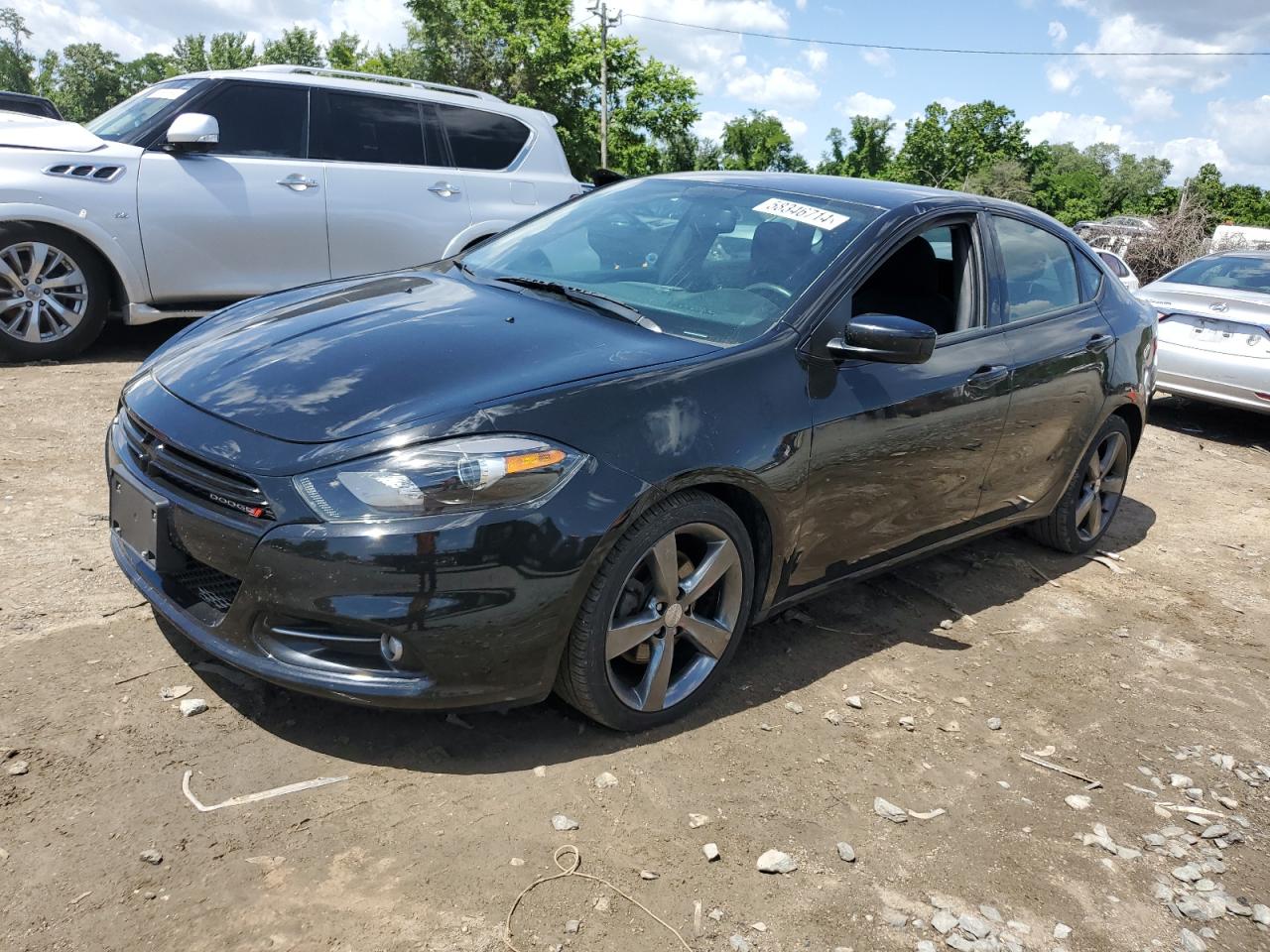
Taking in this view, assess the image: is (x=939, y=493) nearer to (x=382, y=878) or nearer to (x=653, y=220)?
(x=653, y=220)

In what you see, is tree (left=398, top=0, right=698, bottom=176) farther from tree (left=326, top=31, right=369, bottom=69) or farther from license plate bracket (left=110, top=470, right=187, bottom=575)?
license plate bracket (left=110, top=470, right=187, bottom=575)

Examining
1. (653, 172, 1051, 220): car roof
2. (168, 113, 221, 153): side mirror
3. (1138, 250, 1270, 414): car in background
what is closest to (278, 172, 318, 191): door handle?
(168, 113, 221, 153): side mirror

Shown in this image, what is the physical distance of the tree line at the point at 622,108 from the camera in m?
50.0

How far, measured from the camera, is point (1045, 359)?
439cm

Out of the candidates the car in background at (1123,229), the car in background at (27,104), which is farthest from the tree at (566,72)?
the car in background at (27,104)

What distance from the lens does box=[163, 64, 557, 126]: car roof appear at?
24.0 ft

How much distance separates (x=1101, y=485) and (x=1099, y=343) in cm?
86

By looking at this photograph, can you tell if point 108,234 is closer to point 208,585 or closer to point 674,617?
point 208,585

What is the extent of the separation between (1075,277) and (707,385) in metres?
2.57

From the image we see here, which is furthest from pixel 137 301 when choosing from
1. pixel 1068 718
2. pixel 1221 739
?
pixel 1221 739

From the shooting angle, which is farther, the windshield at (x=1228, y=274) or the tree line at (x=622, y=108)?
the tree line at (x=622, y=108)

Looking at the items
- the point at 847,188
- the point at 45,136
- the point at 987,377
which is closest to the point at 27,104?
the point at 45,136

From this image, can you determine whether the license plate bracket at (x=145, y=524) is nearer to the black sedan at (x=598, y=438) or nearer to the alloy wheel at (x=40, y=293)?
the black sedan at (x=598, y=438)

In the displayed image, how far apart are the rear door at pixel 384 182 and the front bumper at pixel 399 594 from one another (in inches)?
194
